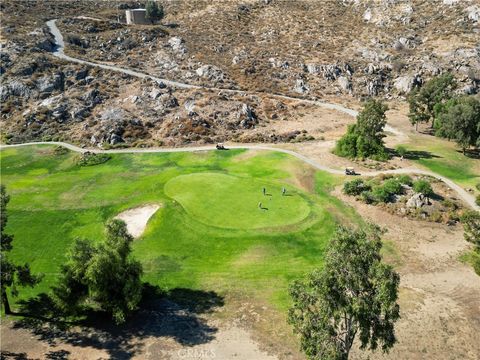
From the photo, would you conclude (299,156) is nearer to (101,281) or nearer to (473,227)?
(473,227)

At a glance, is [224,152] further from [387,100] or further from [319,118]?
[387,100]

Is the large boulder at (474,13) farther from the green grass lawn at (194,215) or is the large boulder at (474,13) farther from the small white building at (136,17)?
the small white building at (136,17)

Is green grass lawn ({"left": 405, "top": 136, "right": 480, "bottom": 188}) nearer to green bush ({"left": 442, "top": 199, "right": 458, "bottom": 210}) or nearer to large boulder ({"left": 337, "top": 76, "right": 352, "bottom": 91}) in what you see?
green bush ({"left": 442, "top": 199, "right": 458, "bottom": 210})

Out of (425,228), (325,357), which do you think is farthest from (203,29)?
(325,357)

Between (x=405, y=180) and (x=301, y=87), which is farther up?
(x=301, y=87)

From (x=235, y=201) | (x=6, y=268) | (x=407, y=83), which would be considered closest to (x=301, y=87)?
(x=407, y=83)

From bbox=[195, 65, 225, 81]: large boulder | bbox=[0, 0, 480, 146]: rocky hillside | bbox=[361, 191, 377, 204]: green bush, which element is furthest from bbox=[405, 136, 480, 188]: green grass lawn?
bbox=[195, 65, 225, 81]: large boulder
